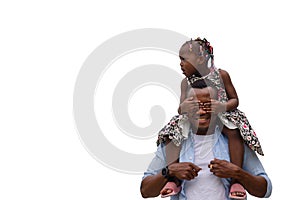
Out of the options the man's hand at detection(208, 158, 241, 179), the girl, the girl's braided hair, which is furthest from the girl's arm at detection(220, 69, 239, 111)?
the man's hand at detection(208, 158, 241, 179)

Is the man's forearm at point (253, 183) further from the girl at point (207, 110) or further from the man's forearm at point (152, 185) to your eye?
the man's forearm at point (152, 185)

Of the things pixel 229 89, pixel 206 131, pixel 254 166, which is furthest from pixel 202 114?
pixel 254 166

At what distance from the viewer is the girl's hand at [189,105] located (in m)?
3.34

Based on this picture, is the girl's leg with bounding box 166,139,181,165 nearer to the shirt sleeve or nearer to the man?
the man

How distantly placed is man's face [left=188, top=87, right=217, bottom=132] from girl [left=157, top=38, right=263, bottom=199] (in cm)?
3

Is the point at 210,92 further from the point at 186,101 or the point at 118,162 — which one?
the point at 118,162

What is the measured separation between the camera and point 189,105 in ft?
11.0

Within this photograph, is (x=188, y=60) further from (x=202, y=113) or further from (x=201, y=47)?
(x=202, y=113)

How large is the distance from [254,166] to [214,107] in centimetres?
44

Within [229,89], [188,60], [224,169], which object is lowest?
[224,169]

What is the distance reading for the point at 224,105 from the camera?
3.35 m

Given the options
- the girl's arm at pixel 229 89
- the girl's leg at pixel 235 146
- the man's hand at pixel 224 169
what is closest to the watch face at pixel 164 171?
the man's hand at pixel 224 169

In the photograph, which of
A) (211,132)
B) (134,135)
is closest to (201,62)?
(211,132)

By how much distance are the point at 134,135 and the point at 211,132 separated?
52 cm
